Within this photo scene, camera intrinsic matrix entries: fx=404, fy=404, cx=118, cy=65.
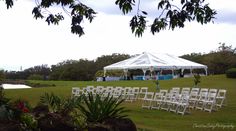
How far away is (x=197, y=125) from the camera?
40.8ft

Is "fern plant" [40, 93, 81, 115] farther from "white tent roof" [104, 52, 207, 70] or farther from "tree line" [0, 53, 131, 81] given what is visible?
"tree line" [0, 53, 131, 81]

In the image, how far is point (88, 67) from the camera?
228 feet

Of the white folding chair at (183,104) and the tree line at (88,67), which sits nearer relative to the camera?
the white folding chair at (183,104)

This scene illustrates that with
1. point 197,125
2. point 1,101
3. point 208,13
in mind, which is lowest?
point 197,125

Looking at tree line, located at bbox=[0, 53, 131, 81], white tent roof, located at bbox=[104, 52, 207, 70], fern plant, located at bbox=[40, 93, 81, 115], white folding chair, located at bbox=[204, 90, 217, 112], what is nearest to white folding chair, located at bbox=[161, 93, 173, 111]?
white folding chair, located at bbox=[204, 90, 217, 112]

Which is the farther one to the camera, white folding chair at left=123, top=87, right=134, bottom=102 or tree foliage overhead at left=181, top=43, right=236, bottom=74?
tree foliage overhead at left=181, top=43, right=236, bottom=74

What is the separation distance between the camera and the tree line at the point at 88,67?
61.5 metres

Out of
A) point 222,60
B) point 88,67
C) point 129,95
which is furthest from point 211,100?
point 88,67

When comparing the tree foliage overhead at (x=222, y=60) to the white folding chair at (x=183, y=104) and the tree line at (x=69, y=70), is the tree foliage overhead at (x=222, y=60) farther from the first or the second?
the white folding chair at (x=183, y=104)

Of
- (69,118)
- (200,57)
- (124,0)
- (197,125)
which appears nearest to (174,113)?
(197,125)

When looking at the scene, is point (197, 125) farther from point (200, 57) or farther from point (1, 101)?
point (200, 57)

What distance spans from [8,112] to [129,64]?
3988 cm

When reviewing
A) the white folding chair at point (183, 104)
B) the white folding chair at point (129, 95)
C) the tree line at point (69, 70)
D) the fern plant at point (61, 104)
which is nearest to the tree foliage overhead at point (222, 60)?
the tree line at point (69, 70)

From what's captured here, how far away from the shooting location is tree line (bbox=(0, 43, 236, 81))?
6147cm
